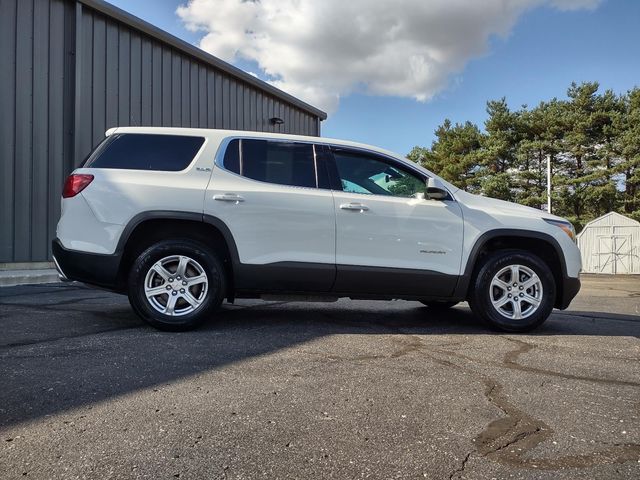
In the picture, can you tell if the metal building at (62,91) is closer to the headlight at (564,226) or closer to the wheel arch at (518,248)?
the wheel arch at (518,248)

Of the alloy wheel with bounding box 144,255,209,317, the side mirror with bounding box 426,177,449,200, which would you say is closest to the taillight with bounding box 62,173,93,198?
the alloy wheel with bounding box 144,255,209,317

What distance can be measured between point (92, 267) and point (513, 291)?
157 inches

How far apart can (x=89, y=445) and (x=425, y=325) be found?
381cm

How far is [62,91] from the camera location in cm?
1018

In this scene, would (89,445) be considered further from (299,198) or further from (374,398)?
(299,198)

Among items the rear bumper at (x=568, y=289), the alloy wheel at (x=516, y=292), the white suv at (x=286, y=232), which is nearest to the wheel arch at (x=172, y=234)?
the white suv at (x=286, y=232)

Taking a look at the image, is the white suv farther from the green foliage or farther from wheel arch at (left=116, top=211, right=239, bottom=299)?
the green foliage

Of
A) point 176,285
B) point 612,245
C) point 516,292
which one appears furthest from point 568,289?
point 612,245

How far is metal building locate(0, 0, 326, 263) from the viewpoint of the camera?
9344 millimetres

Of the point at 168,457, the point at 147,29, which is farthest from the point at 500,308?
the point at 147,29

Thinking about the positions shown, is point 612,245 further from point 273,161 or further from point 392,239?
point 273,161

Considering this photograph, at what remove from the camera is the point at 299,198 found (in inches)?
188

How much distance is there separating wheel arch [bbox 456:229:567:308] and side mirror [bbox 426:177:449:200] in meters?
0.57

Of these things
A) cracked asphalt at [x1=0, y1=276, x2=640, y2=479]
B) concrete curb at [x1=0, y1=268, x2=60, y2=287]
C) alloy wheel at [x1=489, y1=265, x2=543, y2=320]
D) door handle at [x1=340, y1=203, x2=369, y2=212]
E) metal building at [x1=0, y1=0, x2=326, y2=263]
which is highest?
metal building at [x1=0, y1=0, x2=326, y2=263]
